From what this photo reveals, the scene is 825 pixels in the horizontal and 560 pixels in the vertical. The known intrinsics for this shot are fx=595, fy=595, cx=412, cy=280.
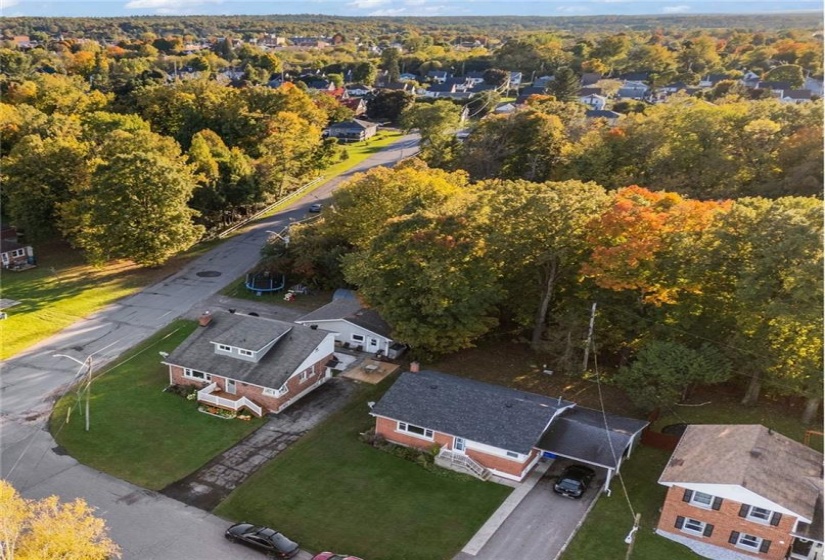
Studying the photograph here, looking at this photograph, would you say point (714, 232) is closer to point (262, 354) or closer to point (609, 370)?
point (609, 370)

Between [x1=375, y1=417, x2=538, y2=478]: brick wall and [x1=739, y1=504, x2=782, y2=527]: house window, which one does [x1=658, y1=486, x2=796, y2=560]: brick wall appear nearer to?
[x1=739, y1=504, x2=782, y2=527]: house window

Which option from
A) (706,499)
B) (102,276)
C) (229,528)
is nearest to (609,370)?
(706,499)

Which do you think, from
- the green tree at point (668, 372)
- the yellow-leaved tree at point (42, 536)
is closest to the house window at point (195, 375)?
the yellow-leaved tree at point (42, 536)

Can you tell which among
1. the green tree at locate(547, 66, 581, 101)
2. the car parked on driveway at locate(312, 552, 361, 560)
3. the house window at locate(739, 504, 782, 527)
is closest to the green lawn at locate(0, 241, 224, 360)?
the car parked on driveway at locate(312, 552, 361, 560)

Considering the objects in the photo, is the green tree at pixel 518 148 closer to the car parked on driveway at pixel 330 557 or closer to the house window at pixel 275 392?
the house window at pixel 275 392

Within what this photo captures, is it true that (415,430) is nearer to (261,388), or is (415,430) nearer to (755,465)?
(261,388)

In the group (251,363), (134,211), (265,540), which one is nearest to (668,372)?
(265,540)

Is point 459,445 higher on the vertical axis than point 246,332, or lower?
lower
